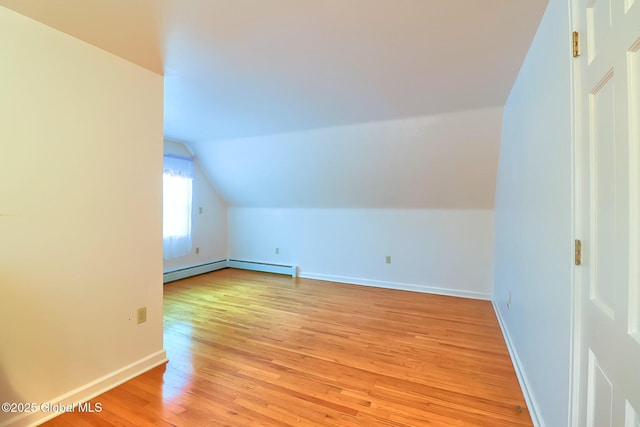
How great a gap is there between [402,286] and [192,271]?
11.1 feet

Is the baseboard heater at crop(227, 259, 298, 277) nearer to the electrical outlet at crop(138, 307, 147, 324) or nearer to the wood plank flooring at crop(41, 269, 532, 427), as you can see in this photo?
the wood plank flooring at crop(41, 269, 532, 427)

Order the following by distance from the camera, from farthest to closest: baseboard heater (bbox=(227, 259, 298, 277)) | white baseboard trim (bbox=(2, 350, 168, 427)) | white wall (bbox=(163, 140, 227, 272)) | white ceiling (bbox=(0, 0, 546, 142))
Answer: baseboard heater (bbox=(227, 259, 298, 277))
white wall (bbox=(163, 140, 227, 272))
white baseboard trim (bbox=(2, 350, 168, 427))
white ceiling (bbox=(0, 0, 546, 142))

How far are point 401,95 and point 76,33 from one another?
2272 millimetres

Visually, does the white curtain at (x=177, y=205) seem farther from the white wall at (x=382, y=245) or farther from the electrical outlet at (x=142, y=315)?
the electrical outlet at (x=142, y=315)

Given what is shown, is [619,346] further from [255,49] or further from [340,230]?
[340,230]

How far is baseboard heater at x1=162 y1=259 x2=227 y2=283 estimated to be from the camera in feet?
14.2

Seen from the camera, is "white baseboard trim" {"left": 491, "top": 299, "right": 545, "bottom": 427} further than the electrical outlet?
No

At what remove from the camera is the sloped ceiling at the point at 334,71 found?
4.71 ft

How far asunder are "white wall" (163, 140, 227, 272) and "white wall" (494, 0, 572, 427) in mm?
4417

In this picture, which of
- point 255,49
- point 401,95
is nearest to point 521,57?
point 401,95

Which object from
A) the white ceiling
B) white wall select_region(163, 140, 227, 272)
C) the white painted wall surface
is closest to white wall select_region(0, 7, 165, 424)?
the white ceiling

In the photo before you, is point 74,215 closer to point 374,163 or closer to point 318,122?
point 318,122

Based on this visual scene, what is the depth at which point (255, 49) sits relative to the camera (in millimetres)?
1779

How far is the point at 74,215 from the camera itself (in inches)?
67.4
